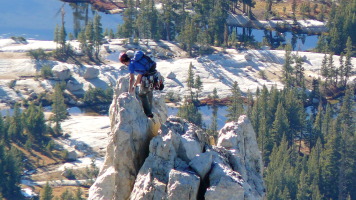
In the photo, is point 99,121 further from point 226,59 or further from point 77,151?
point 226,59

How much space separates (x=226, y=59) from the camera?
13012cm

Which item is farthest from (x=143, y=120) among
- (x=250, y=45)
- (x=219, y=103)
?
(x=250, y=45)

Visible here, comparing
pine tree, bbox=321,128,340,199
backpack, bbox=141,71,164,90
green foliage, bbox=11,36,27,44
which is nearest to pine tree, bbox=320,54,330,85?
pine tree, bbox=321,128,340,199

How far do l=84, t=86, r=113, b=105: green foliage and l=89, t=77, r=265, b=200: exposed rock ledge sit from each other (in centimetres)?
8384

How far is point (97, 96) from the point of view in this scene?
11588 centimetres

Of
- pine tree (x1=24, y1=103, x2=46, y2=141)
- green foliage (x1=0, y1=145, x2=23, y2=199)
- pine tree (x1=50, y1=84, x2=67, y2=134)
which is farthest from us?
pine tree (x1=50, y1=84, x2=67, y2=134)

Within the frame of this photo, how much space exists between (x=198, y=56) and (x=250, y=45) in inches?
439

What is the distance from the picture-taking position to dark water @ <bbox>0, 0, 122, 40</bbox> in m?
153

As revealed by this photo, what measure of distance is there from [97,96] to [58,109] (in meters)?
12.9

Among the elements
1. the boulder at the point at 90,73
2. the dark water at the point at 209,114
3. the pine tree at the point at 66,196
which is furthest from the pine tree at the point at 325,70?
the pine tree at the point at 66,196

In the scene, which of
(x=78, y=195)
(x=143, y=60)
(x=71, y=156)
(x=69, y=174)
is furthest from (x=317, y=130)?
(x=143, y=60)

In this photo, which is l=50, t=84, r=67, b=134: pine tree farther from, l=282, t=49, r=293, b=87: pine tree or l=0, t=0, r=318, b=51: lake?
l=0, t=0, r=318, b=51: lake

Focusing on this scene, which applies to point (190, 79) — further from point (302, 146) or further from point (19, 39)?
point (19, 39)

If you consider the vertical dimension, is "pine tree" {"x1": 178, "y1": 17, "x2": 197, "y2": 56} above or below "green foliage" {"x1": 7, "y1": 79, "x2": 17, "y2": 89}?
above
